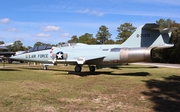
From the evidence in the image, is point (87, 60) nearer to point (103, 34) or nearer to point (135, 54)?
point (135, 54)

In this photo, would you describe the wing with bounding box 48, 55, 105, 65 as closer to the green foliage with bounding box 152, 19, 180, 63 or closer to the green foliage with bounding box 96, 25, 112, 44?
the green foliage with bounding box 152, 19, 180, 63

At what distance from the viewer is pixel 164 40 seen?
13641 millimetres

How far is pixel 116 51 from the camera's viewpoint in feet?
48.1

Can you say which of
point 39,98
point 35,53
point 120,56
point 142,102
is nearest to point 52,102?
point 39,98

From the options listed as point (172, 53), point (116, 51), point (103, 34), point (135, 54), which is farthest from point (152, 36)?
point (103, 34)

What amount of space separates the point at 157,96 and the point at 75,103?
3.29 meters

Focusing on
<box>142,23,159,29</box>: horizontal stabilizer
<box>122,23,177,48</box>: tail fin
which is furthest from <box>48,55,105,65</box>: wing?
→ <box>142,23,159,29</box>: horizontal stabilizer

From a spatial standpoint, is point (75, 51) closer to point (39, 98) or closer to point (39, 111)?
point (39, 98)

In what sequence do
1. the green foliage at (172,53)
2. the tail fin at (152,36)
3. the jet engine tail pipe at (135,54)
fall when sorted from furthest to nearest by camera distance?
the green foliage at (172,53)
the tail fin at (152,36)
the jet engine tail pipe at (135,54)

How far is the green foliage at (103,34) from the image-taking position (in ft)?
303

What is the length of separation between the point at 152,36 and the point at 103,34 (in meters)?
79.5

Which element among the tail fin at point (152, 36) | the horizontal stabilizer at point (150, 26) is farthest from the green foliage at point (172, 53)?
the horizontal stabilizer at point (150, 26)

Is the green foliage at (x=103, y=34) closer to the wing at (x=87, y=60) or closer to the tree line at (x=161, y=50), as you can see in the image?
the tree line at (x=161, y=50)

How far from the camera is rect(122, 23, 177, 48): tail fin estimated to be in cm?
1355
